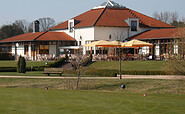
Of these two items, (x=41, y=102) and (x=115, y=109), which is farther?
(x=41, y=102)

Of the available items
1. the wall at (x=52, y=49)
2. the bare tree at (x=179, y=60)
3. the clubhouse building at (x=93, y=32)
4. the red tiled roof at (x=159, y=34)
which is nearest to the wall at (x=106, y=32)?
the clubhouse building at (x=93, y=32)

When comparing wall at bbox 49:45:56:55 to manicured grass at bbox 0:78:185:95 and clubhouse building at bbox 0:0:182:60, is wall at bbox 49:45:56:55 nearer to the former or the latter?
clubhouse building at bbox 0:0:182:60

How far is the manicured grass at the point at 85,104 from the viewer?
39.4 ft

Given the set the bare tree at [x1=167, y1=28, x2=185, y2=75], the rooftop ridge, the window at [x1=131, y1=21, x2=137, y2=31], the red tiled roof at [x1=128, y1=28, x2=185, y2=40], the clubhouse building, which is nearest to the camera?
the bare tree at [x1=167, y1=28, x2=185, y2=75]

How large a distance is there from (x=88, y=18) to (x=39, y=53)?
363 inches

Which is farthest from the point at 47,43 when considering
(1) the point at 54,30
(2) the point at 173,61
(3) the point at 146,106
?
(3) the point at 146,106

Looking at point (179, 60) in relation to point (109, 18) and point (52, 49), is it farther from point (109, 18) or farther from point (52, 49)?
point (52, 49)

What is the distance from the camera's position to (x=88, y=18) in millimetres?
55094

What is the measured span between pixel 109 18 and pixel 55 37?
28.1ft

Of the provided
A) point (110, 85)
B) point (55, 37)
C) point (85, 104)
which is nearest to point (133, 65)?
point (110, 85)

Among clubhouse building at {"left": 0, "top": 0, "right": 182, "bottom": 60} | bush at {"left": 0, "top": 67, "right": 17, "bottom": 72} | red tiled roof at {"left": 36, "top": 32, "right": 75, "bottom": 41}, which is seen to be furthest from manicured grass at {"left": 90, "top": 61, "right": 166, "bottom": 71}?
red tiled roof at {"left": 36, "top": 32, "right": 75, "bottom": 41}

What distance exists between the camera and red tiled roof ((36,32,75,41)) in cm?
5271

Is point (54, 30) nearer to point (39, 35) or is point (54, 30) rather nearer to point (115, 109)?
point (39, 35)

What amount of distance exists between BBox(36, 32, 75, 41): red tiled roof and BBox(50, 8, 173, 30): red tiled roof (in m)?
2.21
